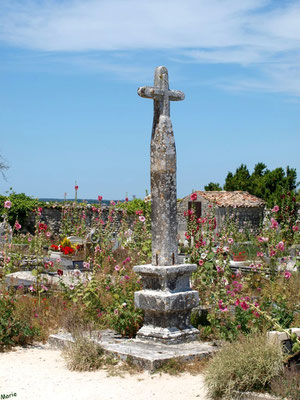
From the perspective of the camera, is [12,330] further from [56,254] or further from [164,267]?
[56,254]

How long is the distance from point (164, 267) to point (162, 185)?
1018 mm

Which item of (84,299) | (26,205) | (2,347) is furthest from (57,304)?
(26,205)

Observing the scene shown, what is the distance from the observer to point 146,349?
276 inches

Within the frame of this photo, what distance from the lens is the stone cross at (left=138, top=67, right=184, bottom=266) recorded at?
7512mm

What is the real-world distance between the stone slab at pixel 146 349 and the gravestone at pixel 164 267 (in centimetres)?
17

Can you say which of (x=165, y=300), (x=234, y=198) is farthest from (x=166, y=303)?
(x=234, y=198)

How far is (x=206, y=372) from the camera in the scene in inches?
232

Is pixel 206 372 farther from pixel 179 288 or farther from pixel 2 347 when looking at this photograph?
pixel 2 347

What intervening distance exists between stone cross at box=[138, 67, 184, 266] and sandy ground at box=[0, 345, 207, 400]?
1631mm

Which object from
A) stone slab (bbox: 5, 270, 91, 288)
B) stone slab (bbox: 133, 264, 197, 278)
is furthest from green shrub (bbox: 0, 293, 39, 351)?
stone slab (bbox: 133, 264, 197, 278)

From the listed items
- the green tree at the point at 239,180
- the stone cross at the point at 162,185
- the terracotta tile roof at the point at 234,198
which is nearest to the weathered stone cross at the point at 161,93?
the stone cross at the point at 162,185

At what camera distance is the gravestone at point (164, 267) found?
24.2 ft

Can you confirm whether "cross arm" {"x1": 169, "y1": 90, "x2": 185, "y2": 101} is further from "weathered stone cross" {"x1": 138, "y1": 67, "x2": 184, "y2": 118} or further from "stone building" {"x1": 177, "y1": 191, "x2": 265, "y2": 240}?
"stone building" {"x1": 177, "y1": 191, "x2": 265, "y2": 240}

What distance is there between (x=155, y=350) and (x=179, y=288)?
2.94ft
